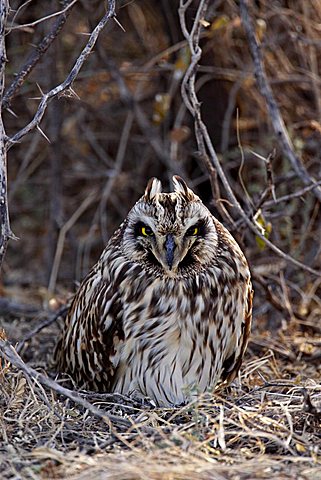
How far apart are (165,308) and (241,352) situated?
1.55 ft

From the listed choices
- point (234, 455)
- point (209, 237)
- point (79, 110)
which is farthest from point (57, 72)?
point (234, 455)

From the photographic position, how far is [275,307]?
461 cm

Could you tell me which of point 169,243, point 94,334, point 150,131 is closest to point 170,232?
point 169,243

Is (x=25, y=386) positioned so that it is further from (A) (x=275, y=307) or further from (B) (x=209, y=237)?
(A) (x=275, y=307)

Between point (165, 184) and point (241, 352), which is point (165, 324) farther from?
point (165, 184)

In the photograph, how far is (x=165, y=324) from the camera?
353 cm

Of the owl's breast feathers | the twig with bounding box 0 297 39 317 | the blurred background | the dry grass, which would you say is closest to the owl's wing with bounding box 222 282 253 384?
the owl's breast feathers

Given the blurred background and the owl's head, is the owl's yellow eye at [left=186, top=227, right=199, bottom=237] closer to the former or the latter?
the owl's head

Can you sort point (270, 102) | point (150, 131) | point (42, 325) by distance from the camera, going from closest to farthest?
point (42, 325), point (270, 102), point (150, 131)

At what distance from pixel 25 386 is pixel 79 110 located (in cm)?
313

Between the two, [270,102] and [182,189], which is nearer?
[182,189]

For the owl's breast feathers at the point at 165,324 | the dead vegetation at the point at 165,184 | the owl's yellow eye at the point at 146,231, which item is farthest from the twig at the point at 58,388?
the owl's yellow eye at the point at 146,231

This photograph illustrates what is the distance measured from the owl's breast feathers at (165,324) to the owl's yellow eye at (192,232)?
0.18 m

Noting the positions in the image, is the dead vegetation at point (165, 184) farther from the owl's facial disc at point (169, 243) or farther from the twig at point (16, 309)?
the owl's facial disc at point (169, 243)
